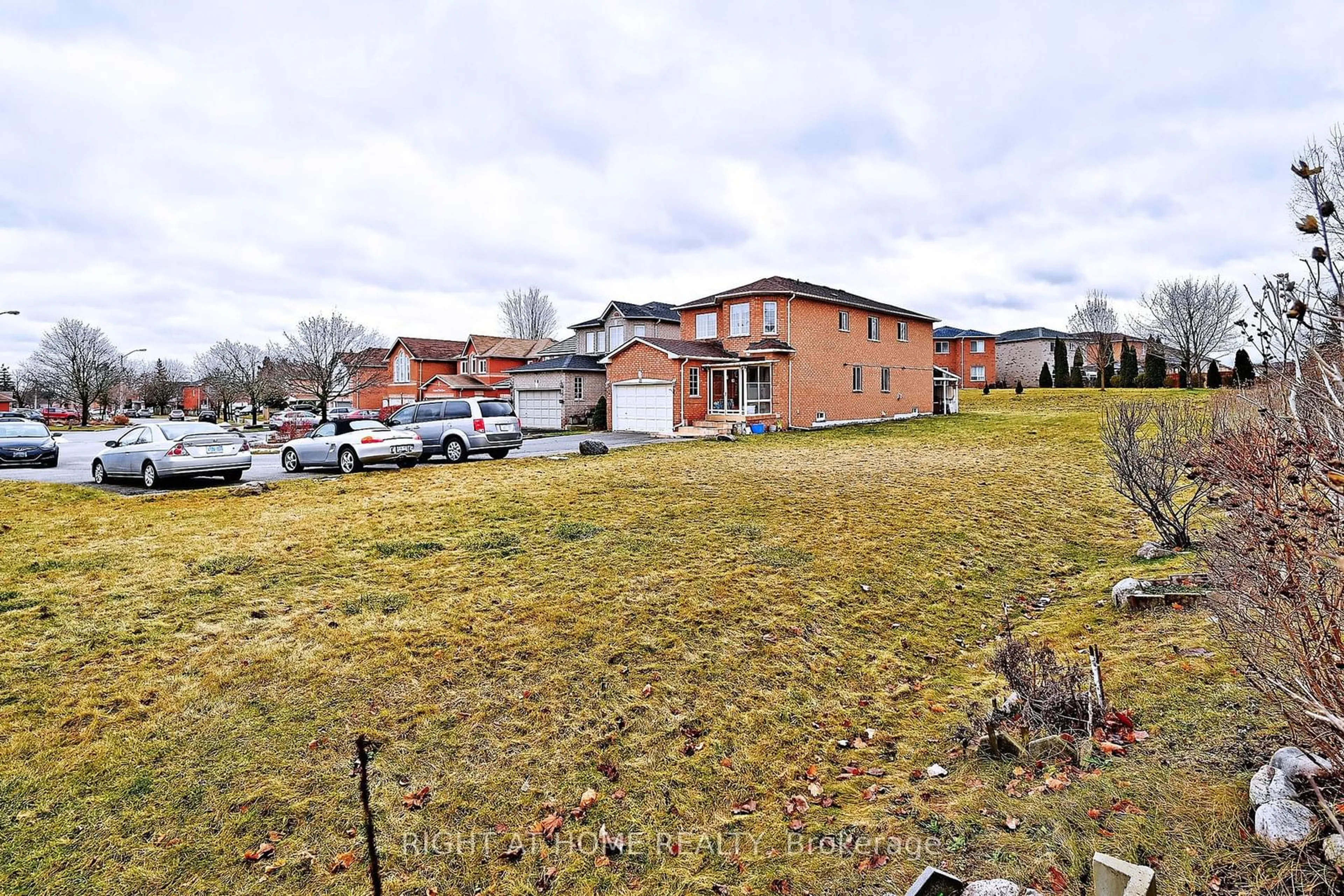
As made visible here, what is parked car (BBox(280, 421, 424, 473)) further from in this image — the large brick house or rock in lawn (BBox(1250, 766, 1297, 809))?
the large brick house

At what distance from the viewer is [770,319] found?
31.9m

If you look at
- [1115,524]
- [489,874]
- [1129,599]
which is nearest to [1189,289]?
[1115,524]

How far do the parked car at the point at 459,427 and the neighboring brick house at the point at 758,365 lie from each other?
10.7m

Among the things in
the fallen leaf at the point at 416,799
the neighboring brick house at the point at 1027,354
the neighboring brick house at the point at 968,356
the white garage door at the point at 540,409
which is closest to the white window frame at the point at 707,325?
the white garage door at the point at 540,409

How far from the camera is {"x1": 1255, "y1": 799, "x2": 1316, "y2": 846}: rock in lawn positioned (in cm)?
295

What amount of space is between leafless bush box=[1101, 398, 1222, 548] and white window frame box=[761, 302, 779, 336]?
841 inches

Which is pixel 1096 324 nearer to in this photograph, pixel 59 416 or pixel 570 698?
pixel 570 698

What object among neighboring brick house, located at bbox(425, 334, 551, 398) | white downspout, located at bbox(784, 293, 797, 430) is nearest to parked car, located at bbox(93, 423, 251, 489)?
white downspout, located at bbox(784, 293, 797, 430)

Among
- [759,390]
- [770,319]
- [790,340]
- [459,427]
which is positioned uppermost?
[770,319]

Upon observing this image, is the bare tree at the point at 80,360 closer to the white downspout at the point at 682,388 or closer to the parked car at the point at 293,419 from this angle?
the parked car at the point at 293,419

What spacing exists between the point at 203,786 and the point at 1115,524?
14.1 metres

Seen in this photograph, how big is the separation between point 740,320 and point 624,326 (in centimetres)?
1096

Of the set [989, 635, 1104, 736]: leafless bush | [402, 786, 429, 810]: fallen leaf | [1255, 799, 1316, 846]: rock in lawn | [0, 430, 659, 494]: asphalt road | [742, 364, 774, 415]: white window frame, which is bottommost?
[402, 786, 429, 810]: fallen leaf

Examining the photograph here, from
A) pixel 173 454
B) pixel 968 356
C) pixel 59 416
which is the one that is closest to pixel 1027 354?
pixel 968 356
